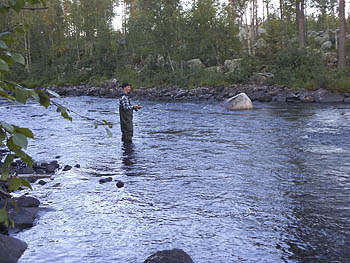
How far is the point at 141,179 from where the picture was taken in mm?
7938

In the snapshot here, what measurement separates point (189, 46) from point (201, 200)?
1478 inches

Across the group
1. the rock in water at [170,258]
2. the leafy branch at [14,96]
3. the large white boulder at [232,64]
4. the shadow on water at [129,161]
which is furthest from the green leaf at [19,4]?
the large white boulder at [232,64]

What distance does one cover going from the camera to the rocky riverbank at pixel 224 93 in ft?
78.6

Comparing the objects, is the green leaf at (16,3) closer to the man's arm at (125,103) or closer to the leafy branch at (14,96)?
the leafy branch at (14,96)

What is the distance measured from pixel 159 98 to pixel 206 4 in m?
13.6

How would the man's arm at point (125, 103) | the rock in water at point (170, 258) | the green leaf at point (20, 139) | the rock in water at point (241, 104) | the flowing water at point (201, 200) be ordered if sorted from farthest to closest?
the rock in water at point (241, 104)
the man's arm at point (125, 103)
the flowing water at point (201, 200)
the rock in water at point (170, 258)
the green leaf at point (20, 139)

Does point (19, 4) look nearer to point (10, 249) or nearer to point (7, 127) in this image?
point (7, 127)

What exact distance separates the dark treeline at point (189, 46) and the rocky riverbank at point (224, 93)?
4.43 feet

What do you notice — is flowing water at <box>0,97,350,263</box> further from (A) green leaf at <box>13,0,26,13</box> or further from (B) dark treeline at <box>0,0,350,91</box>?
(B) dark treeline at <box>0,0,350,91</box>

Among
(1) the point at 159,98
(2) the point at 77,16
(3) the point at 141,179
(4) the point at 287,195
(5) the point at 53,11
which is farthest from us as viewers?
(5) the point at 53,11

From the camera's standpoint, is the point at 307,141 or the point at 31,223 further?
the point at 307,141

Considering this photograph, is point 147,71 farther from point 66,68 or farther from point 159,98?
point 66,68

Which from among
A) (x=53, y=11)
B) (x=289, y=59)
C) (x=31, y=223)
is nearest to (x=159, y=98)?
(x=289, y=59)

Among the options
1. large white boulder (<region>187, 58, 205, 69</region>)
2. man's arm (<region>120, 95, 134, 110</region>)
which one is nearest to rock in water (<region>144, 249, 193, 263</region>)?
man's arm (<region>120, 95, 134, 110</region>)
